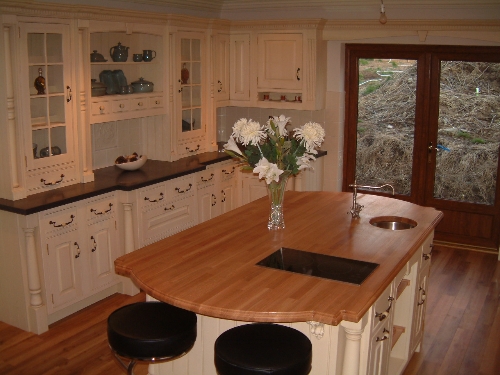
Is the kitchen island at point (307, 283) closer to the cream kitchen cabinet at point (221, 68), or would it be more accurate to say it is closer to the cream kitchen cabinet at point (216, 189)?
the cream kitchen cabinet at point (216, 189)

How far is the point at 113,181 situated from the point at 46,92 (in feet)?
2.99

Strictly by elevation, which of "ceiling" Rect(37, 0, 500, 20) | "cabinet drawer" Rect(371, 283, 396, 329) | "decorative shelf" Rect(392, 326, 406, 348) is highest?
"ceiling" Rect(37, 0, 500, 20)

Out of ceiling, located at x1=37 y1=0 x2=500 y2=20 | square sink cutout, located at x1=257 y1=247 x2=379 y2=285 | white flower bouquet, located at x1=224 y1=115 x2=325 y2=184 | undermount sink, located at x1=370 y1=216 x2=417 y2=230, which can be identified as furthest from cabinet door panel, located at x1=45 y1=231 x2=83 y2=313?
undermount sink, located at x1=370 y1=216 x2=417 y2=230

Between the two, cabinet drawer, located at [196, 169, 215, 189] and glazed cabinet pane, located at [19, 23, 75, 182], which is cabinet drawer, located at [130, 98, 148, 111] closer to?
glazed cabinet pane, located at [19, 23, 75, 182]

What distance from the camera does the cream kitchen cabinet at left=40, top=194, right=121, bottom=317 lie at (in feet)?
14.5

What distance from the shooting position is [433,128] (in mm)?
6449

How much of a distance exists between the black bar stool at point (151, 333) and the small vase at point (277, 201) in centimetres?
98

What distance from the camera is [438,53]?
626 cm

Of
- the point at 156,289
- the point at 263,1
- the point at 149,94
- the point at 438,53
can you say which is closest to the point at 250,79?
the point at 263,1

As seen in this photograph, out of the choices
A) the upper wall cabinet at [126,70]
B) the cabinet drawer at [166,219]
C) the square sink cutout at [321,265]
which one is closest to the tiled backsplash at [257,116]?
the upper wall cabinet at [126,70]

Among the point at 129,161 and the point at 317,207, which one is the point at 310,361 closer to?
the point at 317,207

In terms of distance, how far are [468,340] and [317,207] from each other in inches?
58.0

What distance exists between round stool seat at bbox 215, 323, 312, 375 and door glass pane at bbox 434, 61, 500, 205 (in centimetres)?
411

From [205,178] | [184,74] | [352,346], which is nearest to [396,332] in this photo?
[352,346]
